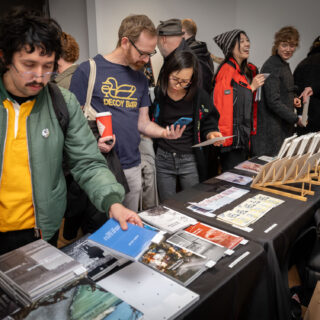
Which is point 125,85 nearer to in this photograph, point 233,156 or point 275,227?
point 275,227

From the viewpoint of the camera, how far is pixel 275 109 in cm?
305

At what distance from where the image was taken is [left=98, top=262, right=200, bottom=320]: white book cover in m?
0.89

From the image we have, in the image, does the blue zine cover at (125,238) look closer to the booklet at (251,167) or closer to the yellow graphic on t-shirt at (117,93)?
the yellow graphic on t-shirt at (117,93)

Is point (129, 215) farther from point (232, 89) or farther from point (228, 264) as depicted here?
point (232, 89)

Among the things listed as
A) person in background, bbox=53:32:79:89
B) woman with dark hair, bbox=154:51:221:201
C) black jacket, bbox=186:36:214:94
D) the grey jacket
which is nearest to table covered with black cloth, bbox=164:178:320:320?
woman with dark hair, bbox=154:51:221:201

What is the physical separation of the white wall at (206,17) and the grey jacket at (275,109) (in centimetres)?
150

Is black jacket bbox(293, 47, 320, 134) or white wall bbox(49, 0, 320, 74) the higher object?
white wall bbox(49, 0, 320, 74)

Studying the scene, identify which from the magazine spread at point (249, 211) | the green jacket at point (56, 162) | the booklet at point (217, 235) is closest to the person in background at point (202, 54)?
the magazine spread at point (249, 211)

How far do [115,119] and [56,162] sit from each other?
0.66 meters

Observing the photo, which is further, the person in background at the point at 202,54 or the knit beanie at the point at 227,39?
the person in background at the point at 202,54

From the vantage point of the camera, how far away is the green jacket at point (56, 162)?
1083 mm

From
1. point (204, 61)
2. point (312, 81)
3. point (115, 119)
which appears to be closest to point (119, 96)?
point (115, 119)

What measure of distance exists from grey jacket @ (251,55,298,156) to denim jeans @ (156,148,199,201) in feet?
4.12

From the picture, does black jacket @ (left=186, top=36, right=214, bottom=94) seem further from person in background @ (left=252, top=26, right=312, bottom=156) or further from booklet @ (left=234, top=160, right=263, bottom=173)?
booklet @ (left=234, top=160, right=263, bottom=173)
